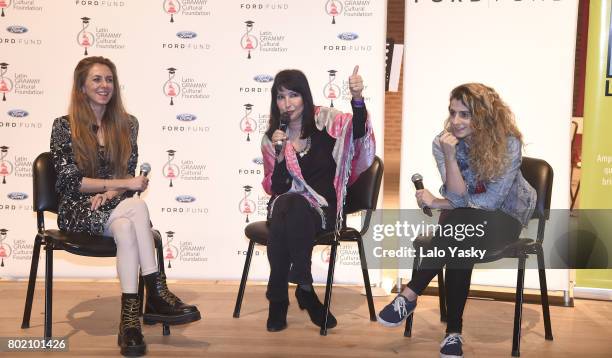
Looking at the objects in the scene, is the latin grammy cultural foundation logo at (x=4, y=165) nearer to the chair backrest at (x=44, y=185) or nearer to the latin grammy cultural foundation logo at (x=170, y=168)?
the latin grammy cultural foundation logo at (x=170, y=168)

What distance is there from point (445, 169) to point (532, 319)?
43.4 inches

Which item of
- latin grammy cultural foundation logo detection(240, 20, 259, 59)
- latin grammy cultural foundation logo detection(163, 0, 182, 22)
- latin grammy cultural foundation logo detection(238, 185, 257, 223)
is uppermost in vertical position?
latin grammy cultural foundation logo detection(163, 0, 182, 22)

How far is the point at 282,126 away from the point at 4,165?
5.98ft

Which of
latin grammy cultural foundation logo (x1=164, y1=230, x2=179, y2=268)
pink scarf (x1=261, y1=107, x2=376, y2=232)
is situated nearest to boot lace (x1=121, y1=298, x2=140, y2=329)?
pink scarf (x1=261, y1=107, x2=376, y2=232)

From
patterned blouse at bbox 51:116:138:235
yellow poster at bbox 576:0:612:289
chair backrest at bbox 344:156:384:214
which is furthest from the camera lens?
yellow poster at bbox 576:0:612:289

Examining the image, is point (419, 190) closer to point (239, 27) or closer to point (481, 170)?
point (481, 170)

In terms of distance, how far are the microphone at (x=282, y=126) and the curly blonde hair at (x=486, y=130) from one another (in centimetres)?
82

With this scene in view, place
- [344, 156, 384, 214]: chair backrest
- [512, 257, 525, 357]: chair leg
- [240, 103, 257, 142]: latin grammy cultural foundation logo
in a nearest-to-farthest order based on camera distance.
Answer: [512, 257, 525, 357]: chair leg
[344, 156, 384, 214]: chair backrest
[240, 103, 257, 142]: latin grammy cultural foundation logo

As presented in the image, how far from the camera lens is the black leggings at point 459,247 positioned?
2910 millimetres

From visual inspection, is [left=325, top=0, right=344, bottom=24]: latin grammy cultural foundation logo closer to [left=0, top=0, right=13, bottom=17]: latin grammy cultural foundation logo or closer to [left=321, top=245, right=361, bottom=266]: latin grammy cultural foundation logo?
[left=321, top=245, right=361, bottom=266]: latin grammy cultural foundation logo

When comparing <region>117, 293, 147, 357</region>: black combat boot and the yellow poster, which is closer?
<region>117, 293, 147, 357</region>: black combat boot

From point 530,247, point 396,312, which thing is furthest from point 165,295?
point 530,247

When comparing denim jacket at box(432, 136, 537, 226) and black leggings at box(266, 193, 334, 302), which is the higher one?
denim jacket at box(432, 136, 537, 226)

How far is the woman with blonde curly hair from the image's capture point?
2932mm
